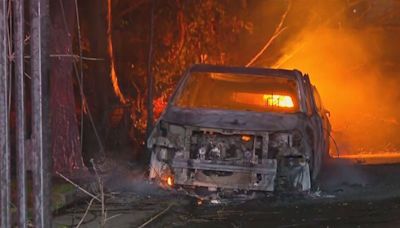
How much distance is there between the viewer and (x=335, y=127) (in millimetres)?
19141

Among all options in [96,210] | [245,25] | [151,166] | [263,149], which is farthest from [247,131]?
[245,25]

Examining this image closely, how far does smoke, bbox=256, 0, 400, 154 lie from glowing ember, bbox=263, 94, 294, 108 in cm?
966

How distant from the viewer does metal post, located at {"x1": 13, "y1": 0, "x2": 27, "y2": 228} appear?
4.33 meters

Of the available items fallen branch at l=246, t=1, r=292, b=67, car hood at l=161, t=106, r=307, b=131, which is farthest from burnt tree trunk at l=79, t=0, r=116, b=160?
fallen branch at l=246, t=1, r=292, b=67

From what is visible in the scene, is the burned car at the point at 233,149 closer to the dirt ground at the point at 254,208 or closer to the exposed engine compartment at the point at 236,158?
the exposed engine compartment at the point at 236,158

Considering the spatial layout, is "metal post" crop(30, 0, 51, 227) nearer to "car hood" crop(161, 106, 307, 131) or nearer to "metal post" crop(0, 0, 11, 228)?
"metal post" crop(0, 0, 11, 228)

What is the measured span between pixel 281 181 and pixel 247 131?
793 millimetres

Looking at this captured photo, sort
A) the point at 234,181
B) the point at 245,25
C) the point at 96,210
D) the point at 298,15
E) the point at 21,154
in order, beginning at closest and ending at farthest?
the point at 21,154 → the point at 96,210 → the point at 234,181 → the point at 245,25 → the point at 298,15

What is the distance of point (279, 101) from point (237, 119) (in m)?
1.30

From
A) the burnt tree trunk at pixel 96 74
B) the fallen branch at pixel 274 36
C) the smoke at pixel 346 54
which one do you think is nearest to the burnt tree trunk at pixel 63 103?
the burnt tree trunk at pixel 96 74

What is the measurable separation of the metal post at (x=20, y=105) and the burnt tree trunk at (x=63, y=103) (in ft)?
18.6

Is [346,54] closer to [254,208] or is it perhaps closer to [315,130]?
→ [315,130]

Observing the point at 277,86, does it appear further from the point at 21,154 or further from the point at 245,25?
the point at 245,25

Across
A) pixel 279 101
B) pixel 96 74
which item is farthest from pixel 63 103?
pixel 279 101
